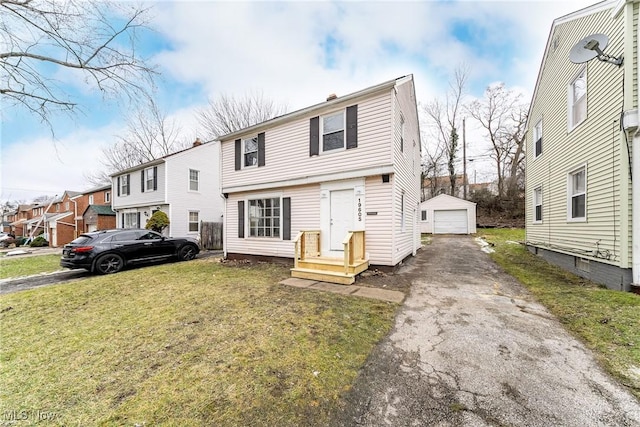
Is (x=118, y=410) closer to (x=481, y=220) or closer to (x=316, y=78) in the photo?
(x=316, y=78)

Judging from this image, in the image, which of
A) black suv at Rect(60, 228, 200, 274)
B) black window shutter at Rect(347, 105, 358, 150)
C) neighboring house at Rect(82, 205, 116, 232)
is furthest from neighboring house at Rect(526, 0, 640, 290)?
neighboring house at Rect(82, 205, 116, 232)

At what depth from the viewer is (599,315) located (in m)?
3.74

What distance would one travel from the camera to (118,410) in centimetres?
204

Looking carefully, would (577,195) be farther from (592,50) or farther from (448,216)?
(448,216)

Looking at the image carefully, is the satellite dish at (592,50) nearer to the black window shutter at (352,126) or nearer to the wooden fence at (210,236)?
the black window shutter at (352,126)

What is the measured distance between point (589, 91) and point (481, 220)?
1865 centimetres

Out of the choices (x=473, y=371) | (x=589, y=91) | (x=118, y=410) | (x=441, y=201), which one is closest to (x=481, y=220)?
(x=441, y=201)

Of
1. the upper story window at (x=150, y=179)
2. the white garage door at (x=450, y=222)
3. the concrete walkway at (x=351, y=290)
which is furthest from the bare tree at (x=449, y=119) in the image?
the upper story window at (x=150, y=179)

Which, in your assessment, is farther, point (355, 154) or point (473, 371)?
point (355, 154)

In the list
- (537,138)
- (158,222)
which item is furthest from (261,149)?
(537,138)

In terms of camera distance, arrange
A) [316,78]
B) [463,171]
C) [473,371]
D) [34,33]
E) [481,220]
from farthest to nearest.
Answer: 1. [463,171]
2. [481,220]
3. [316,78]
4. [34,33]
5. [473,371]

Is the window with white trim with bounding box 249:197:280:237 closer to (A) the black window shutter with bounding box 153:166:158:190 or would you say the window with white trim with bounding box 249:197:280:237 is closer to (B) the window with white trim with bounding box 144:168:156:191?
(A) the black window shutter with bounding box 153:166:158:190

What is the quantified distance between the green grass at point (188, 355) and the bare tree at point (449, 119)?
82.8 feet

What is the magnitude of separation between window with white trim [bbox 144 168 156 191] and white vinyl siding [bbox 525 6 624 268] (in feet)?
63.8
